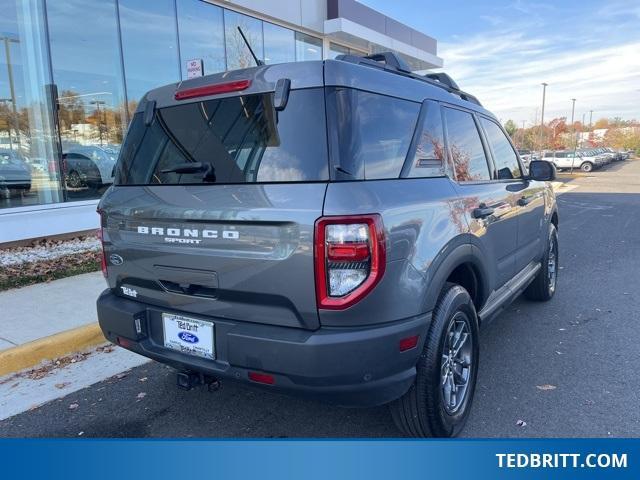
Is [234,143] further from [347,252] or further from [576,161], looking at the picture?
[576,161]

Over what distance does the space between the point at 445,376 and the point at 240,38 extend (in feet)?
36.0

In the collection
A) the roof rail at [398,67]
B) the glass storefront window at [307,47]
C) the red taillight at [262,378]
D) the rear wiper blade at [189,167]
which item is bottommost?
the red taillight at [262,378]

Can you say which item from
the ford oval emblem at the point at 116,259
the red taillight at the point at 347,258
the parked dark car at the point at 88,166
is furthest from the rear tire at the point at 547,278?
the parked dark car at the point at 88,166

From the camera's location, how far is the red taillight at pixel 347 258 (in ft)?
6.88

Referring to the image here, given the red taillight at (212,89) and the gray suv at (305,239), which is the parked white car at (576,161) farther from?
the red taillight at (212,89)

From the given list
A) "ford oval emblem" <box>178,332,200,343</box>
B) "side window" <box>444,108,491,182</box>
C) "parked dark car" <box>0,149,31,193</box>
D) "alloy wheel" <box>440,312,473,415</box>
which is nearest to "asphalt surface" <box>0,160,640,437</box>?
"alloy wheel" <box>440,312,473,415</box>

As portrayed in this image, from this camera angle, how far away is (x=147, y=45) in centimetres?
1025

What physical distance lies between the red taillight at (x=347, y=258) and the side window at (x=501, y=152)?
2129mm

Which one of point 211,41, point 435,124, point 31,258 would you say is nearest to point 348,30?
point 211,41

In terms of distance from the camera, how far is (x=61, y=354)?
162 inches

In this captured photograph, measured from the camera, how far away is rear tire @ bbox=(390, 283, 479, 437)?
250 cm

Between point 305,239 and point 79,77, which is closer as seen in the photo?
point 305,239

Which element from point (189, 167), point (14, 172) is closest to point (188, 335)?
point (189, 167)

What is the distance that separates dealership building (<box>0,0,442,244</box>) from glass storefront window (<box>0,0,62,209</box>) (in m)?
0.02
